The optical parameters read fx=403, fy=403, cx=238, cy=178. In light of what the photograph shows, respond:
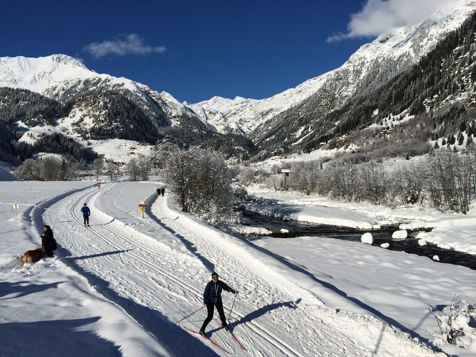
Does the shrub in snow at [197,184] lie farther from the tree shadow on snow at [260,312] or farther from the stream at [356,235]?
the tree shadow on snow at [260,312]

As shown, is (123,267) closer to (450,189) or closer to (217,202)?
(217,202)

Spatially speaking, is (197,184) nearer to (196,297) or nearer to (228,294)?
(228,294)

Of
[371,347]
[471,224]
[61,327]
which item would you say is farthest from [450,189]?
[61,327]

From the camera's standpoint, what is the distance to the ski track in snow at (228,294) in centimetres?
1209

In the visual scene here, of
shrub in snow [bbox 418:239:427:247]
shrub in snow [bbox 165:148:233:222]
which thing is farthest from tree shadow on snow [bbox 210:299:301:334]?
shrub in snow [bbox 165:148:233:222]

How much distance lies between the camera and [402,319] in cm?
1549

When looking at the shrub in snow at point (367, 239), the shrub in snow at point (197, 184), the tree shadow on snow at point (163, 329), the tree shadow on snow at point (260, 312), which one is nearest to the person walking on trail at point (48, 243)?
the tree shadow on snow at point (163, 329)

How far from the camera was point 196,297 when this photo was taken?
15047 mm

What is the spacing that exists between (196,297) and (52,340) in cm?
613

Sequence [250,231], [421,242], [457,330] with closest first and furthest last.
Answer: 1. [457,330]
2. [421,242]
3. [250,231]

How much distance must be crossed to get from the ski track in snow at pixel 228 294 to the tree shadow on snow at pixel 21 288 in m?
2.15

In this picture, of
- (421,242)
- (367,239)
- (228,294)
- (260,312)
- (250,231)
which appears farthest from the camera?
(250,231)

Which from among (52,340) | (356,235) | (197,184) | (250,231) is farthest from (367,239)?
(52,340)

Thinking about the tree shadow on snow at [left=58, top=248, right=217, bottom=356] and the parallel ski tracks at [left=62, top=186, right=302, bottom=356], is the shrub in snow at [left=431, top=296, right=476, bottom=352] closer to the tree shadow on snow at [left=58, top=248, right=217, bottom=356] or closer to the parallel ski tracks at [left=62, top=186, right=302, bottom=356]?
the parallel ski tracks at [left=62, top=186, right=302, bottom=356]
